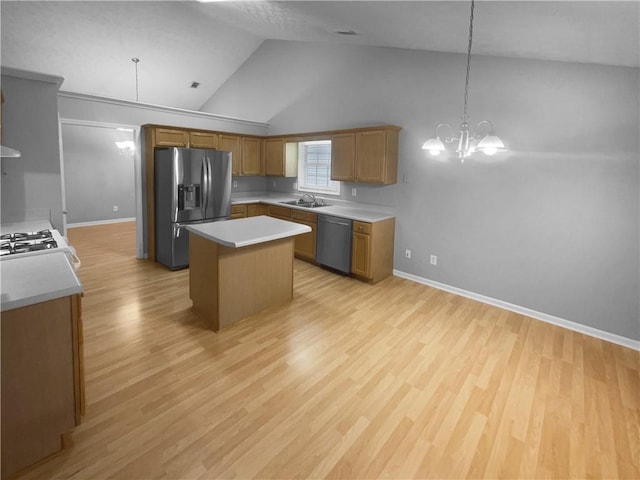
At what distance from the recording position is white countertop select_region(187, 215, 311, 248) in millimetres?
2779

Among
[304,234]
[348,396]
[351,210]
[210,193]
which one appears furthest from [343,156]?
[348,396]

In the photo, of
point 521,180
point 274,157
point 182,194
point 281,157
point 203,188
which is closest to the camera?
point 521,180

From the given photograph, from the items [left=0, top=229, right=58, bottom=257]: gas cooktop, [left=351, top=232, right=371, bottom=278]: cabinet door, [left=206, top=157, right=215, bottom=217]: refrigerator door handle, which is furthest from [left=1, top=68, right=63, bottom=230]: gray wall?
[left=351, top=232, right=371, bottom=278]: cabinet door

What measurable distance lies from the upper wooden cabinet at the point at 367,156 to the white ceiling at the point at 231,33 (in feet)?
3.47

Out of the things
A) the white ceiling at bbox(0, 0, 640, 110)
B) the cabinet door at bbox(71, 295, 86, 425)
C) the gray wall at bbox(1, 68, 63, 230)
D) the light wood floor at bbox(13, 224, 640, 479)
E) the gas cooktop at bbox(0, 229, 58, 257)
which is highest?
the white ceiling at bbox(0, 0, 640, 110)

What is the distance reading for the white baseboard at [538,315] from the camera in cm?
298

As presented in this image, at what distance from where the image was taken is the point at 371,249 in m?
4.15

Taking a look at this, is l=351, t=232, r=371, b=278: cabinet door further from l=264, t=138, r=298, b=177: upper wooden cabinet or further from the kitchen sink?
l=264, t=138, r=298, b=177: upper wooden cabinet

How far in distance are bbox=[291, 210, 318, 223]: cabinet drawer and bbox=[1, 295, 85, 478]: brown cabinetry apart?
3.40 metres

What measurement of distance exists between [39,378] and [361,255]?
10.8 ft

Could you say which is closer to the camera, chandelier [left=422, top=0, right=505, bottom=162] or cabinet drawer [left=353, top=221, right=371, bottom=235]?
chandelier [left=422, top=0, right=505, bottom=162]

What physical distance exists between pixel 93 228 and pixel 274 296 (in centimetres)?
595

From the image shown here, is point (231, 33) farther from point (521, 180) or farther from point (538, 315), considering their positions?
point (538, 315)

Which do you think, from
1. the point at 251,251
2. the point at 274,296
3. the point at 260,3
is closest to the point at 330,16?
the point at 260,3
